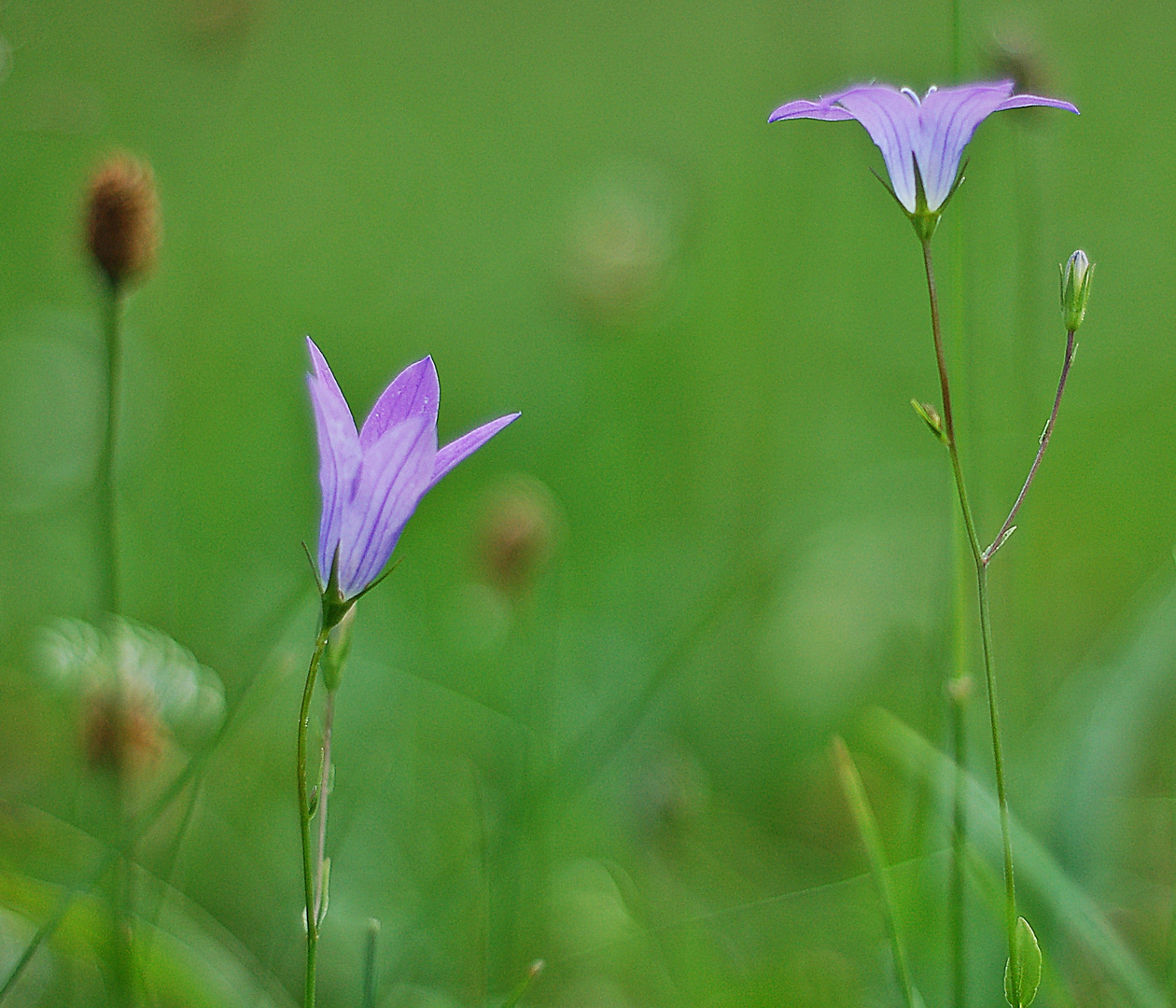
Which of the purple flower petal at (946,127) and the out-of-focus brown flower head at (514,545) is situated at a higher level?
the purple flower petal at (946,127)

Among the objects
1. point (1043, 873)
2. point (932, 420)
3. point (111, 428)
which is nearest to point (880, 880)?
point (1043, 873)

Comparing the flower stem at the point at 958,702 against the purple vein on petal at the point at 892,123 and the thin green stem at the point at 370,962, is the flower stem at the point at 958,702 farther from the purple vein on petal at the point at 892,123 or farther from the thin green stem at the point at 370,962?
the thin green stem at the point at 370,962

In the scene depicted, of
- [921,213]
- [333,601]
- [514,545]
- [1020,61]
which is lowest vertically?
[514,545]

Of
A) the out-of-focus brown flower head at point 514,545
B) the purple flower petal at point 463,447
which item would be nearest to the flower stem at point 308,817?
the purple flower petal at point 463,447

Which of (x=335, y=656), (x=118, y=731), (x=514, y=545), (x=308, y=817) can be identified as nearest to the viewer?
(x=308, y=817)

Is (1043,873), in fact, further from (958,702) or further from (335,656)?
(335,656)

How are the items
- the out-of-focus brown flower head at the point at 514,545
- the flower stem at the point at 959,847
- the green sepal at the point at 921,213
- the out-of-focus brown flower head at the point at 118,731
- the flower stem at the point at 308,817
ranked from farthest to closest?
the out-of-focus brown flower head at the point at 514,545 → the out-of-focus brown flower head at the point at 118,731 → the flower stem at the point at 959,847 → the green sepal at the point at 921,213 → the flower stem at the point at 308,817

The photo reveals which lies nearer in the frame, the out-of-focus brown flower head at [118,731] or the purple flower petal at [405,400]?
the purple flower petal at [405,400]
